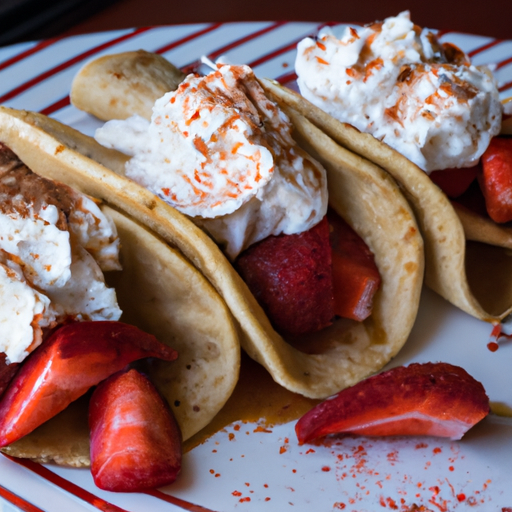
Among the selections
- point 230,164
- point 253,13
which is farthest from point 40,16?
point 230,164

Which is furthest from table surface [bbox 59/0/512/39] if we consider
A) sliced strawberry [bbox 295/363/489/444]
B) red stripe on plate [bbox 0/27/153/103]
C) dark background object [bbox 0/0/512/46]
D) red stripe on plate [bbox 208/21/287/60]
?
sliced strawberry [bbox 295/363/489/444]

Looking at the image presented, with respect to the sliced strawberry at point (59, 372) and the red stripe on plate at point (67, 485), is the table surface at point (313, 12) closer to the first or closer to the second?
the sliced strawberry at point (59, 372)

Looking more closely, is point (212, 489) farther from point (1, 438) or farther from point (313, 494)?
point (1, 438)

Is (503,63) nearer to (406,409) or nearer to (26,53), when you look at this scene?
(406,409)

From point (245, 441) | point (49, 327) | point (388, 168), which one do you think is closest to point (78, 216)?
point (49, 327)

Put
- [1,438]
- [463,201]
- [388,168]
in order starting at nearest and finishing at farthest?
1. [1,438]
2. [388,168]
3. [463,201]

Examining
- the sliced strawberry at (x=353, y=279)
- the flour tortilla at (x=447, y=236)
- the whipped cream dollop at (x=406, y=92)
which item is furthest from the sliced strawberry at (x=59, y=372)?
the whipped cream dollop at (x=406, y=92)

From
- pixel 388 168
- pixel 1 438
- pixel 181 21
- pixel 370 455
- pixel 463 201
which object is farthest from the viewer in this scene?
pixel 181 21
